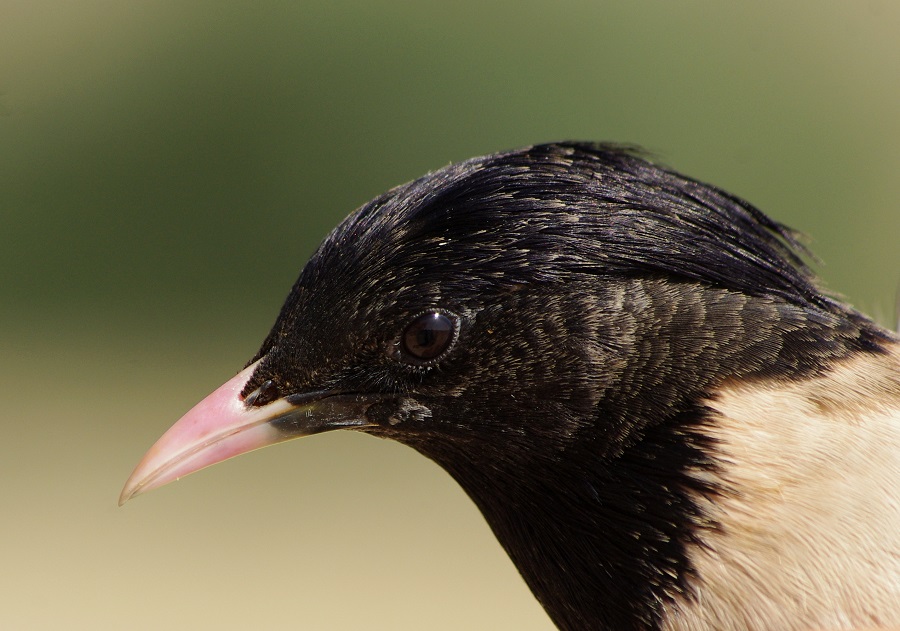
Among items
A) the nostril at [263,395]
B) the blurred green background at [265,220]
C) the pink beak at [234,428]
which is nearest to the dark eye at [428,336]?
the pink beak at [234,428]

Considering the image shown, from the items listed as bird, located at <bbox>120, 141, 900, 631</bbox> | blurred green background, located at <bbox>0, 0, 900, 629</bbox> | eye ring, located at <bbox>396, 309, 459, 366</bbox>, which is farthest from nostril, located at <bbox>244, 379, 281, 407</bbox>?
blurred green background, located at <bbox>0, 0, 900, 629</bbox>

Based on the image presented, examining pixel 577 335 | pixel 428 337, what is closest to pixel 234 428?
pixel 428 337

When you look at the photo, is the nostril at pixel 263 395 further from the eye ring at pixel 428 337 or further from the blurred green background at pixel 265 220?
the blurred green background at pixel 265 220

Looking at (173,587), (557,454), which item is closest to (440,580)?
(173,587)

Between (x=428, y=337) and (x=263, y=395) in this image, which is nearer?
(x=428, y=337)

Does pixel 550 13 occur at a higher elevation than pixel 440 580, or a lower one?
higher

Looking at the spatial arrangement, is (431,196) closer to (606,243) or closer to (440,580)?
(606,243)

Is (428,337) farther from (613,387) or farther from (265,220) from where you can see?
(265,220)
